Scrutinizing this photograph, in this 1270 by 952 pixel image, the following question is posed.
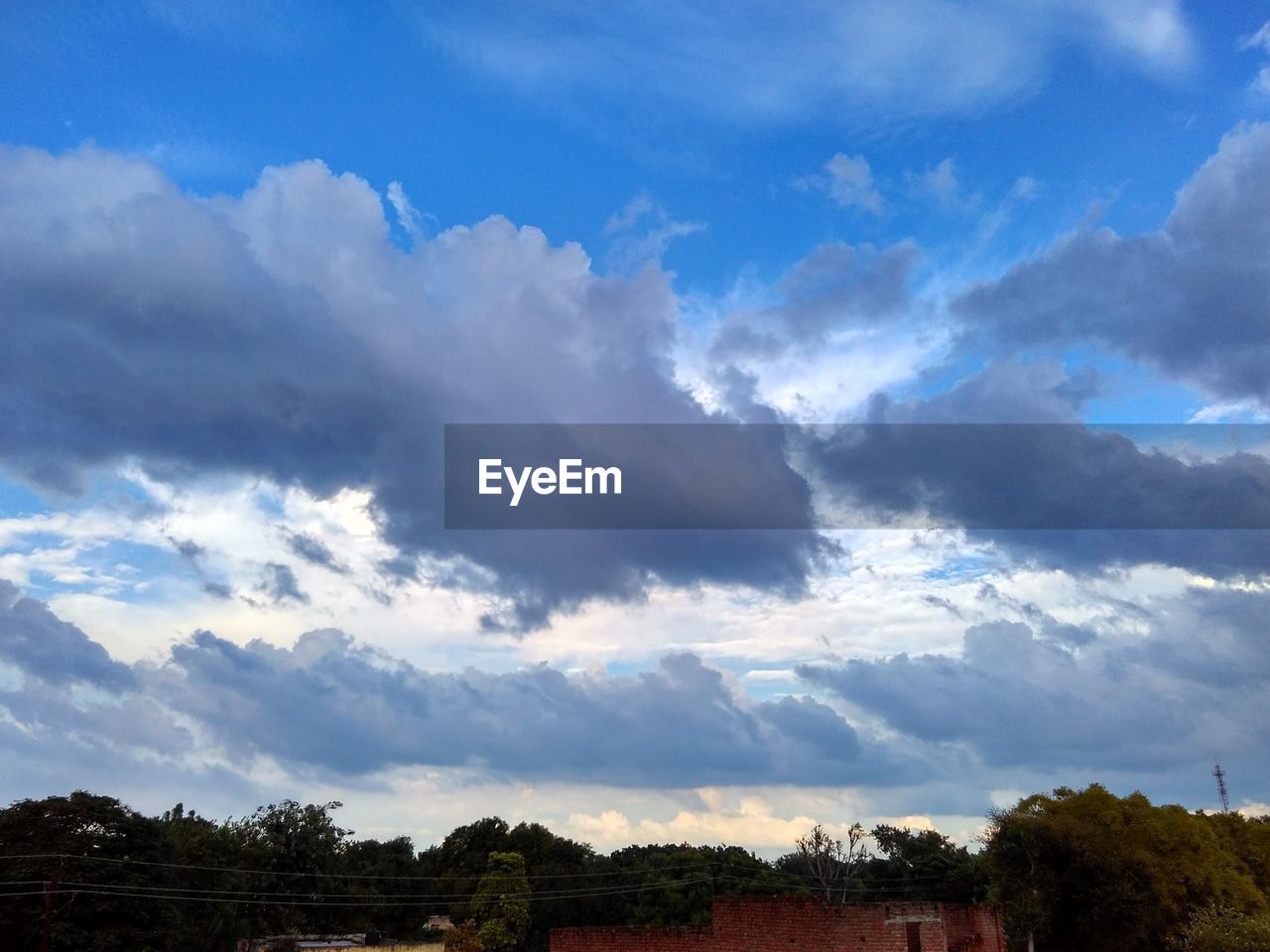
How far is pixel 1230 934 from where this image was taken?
34875mm

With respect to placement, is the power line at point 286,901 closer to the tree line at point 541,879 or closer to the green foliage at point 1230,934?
the tree line at point 541,879

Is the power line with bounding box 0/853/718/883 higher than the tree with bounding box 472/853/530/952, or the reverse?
the power line with bounding box 0/853/718/883

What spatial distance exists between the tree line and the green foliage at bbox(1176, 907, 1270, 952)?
0.13 meters

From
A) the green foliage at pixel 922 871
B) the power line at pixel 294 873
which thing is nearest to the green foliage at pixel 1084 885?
the green foliage at pixel 922 871

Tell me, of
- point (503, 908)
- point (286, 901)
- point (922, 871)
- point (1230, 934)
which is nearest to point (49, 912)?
point (286, 901)

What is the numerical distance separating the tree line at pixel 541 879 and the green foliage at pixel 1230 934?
130 millimetres

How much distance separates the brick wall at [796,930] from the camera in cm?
2623

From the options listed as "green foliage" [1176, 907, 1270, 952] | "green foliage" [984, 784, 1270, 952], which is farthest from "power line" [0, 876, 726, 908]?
"green foliage" [1176, 907, 1270, 952]

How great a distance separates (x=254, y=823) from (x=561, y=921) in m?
24.3

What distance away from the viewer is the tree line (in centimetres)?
4256

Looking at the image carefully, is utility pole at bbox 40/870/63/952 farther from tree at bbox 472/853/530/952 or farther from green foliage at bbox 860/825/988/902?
green foliage at bbox 860/825/988/902

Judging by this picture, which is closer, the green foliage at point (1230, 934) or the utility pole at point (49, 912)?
the green foliage at point (1230, 934)

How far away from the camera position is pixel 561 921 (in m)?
76.6

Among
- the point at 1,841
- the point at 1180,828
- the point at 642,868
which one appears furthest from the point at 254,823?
the point at 1180,828
